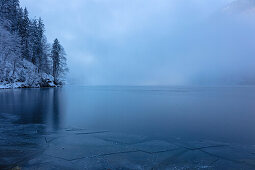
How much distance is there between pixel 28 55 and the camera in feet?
190

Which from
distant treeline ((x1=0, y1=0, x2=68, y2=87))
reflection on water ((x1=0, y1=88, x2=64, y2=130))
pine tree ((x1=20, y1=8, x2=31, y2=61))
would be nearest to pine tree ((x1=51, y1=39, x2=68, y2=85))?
distant treeline ((x1=0, y1=0, x2=68, y2=87))

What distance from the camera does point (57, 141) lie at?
623cm

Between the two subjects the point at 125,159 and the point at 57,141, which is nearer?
the point at 125,159

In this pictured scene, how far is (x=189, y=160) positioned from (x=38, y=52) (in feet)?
224

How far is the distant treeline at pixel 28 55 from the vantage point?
47094mm

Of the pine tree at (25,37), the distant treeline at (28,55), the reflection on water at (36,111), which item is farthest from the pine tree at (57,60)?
the reflection on water at (36,111)

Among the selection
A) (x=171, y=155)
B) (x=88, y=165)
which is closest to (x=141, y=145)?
(x=171, y=155)

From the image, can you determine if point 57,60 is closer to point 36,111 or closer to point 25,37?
point 25,37

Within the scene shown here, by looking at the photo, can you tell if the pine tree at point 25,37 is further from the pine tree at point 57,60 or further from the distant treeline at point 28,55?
the pine tree at point 57,60

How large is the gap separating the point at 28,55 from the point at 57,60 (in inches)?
519

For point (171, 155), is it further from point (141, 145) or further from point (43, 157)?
point (43, 157)

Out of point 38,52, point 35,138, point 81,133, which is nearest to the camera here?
point 35,138

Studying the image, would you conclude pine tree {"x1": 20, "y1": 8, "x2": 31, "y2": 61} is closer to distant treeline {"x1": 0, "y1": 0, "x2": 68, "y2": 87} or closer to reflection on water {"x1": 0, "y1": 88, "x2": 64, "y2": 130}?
distant treeline {"x1": 0, "y1": 0, "x2": 68, "y2": 87}

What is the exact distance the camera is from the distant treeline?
47094 millimetres
